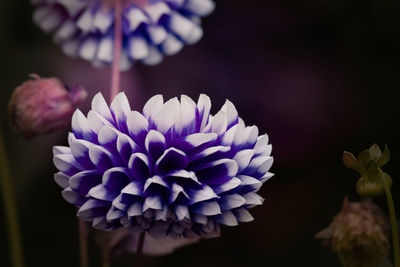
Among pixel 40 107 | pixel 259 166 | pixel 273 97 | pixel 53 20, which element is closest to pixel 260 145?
pixel 259 166

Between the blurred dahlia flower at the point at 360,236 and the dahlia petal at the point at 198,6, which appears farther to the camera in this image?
the dahlia petal at the point at 198,6

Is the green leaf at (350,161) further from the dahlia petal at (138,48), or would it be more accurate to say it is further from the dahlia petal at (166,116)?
the dahlia petal at (138,48)

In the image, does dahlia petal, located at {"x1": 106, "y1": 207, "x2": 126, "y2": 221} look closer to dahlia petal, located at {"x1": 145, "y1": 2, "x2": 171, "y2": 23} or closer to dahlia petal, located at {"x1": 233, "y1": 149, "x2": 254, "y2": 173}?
dahlia petal, located at {"x1": 233, "y1": 149, "x2": 254, "y2": 173}

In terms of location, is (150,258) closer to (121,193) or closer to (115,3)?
(115,3)

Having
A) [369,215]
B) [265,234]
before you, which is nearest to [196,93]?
[265,234]

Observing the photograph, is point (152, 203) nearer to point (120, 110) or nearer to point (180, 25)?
point (120, 110)

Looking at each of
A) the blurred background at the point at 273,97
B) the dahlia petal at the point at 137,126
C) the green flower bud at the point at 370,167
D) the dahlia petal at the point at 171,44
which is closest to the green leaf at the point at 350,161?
the green flower bud at the point at 370,167
